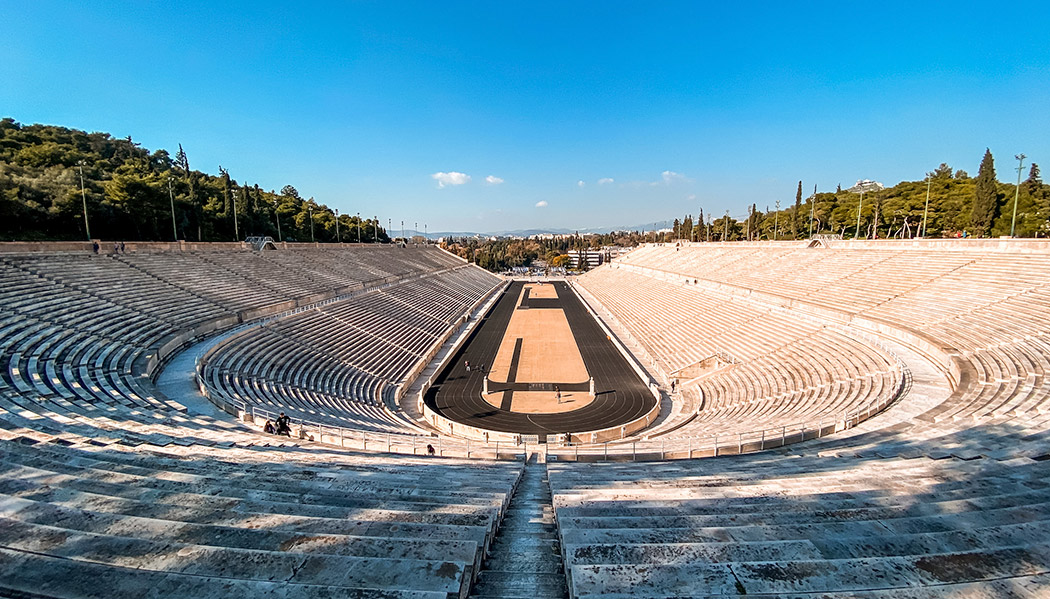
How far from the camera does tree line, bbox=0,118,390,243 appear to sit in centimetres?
3347

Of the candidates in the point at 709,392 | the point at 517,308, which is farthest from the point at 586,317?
the point at 709,392

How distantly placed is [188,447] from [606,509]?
7.17m

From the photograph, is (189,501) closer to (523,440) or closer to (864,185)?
(523,440)

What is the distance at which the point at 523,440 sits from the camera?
15.3 meters

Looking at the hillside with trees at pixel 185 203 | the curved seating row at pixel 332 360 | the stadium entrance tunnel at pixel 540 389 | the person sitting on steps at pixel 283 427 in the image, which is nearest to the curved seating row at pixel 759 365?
the stadium entrance tunnel at pixel 540 389

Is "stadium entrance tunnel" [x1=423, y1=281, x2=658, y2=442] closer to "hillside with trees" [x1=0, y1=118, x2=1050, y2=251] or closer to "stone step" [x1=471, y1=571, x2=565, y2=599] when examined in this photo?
"stone step" [x1=471, y1=571, x2=565, y2=599]

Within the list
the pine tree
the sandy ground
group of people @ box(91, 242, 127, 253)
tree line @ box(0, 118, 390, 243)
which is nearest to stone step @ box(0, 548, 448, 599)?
the sandy ground

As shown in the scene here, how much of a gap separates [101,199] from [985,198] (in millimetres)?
78823

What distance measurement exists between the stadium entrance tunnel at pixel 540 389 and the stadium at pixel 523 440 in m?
0.19

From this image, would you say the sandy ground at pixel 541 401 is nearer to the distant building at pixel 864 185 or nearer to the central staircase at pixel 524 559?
the central staircase at pixel 524 559

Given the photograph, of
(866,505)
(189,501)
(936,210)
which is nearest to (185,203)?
(189,501)

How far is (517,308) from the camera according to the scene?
51.0 m

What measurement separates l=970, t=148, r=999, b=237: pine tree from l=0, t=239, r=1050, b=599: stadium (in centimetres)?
2029

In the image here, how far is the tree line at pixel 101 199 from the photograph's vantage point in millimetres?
33469
